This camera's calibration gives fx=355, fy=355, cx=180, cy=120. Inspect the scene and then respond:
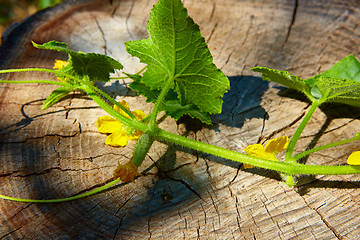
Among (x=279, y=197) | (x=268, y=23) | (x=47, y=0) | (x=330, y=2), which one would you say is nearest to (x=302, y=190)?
(x=279, y=197)

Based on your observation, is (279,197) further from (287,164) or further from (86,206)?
(86,206)

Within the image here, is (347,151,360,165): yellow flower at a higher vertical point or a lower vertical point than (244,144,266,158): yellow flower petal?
higher

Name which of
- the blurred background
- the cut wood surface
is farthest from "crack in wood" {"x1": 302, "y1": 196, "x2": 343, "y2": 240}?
the blurred background

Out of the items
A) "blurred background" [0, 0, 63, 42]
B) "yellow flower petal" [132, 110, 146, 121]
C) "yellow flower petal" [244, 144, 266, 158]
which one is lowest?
"yellow flower petal" [244, 144, 266, 158]

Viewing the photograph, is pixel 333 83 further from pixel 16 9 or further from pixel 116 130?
pixel 16 9

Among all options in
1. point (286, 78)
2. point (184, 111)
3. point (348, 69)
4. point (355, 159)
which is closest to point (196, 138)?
point (184, 111)

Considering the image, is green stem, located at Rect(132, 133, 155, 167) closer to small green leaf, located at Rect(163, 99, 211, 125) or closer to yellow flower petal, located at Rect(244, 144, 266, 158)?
small green leaf, located at Rect(163, 99, 211, 125)

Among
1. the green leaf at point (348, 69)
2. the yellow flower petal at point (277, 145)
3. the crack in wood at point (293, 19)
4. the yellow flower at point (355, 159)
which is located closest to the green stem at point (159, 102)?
the yellow flower petal at point (277, 145)
